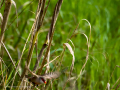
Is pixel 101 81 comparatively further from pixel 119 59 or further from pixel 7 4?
pixel 7 4

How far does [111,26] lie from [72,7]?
649mm

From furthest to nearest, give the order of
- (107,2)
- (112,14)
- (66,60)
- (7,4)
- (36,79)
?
(112,14)
(107,2)
(66,60)
(36,79)
(7,4)

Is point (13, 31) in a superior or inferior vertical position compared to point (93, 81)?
superior

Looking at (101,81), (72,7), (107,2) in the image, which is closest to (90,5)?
(72,7)

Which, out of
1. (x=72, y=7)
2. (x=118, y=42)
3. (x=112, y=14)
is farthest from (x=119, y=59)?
(x=112, y=14)

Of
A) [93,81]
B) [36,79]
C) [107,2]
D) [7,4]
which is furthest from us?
[107,2]

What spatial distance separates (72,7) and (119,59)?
78cm

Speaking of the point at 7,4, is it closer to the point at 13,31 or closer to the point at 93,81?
the point at 93,81

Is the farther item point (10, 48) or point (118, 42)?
point (118, 42)

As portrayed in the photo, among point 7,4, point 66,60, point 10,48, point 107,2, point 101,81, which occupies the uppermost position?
point 7,4

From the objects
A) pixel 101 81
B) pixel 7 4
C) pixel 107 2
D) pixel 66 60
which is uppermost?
pixel 7 4

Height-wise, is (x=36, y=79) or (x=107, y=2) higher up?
(x=107, y=2)

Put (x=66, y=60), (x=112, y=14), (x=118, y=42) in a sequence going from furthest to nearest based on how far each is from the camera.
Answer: (x=112, y=14), (x=118, y=42), (x=66, y=60)

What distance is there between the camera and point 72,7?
1.99 m
